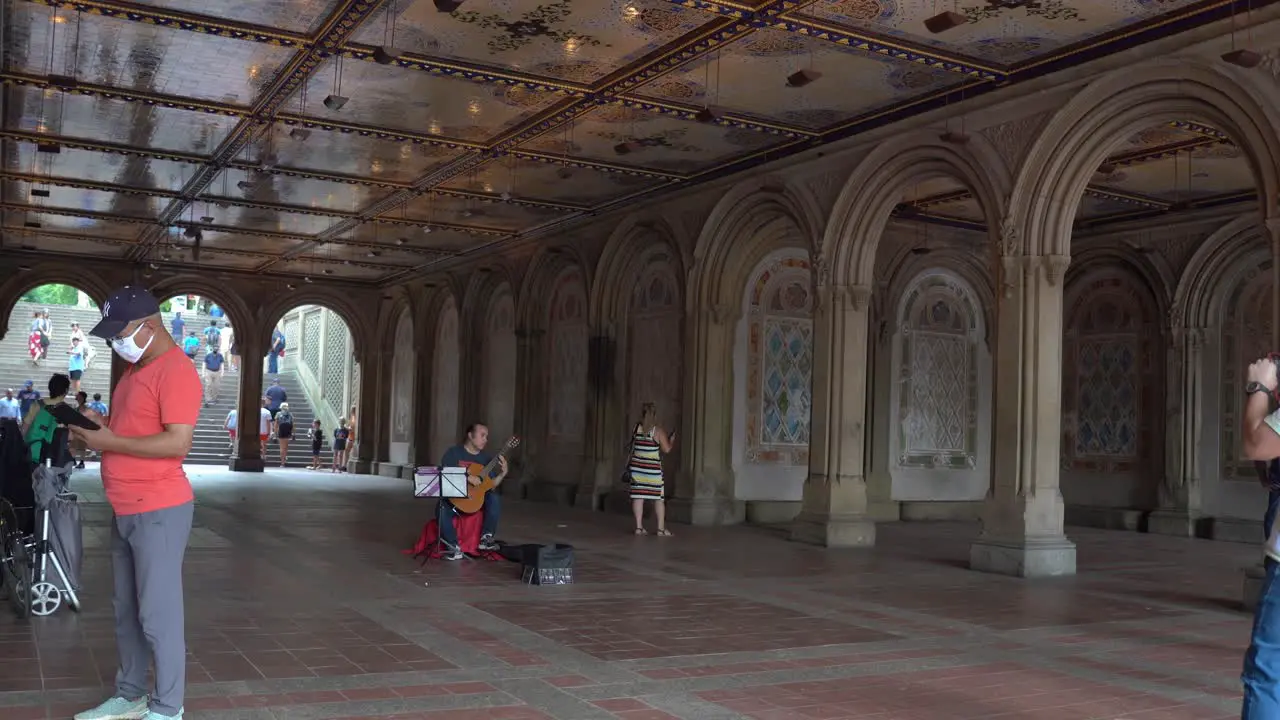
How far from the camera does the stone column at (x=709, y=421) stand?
1538 cm

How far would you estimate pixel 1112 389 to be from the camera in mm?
16891

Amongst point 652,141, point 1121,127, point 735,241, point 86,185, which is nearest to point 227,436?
point 86,185

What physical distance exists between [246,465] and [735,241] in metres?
14.3

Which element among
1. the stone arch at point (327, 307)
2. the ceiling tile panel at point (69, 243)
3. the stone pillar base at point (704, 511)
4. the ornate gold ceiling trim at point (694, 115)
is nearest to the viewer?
the ornate gold ceiling trim at point (694, 115)

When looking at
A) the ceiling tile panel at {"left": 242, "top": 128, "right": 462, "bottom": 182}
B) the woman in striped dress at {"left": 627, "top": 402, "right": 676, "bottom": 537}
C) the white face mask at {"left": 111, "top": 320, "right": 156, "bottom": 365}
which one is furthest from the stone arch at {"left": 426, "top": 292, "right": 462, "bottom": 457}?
the white face mask at {"left": 111, "top": 320, "right": 156, "bottom": 365}

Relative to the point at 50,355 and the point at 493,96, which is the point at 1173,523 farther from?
the point at 50,355

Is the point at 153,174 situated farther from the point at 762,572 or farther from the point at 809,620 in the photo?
the point at 809,620

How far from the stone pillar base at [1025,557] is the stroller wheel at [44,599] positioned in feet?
25.2

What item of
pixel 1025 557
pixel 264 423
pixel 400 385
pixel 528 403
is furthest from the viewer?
pixel 264 423

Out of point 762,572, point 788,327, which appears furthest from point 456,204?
point 762,572

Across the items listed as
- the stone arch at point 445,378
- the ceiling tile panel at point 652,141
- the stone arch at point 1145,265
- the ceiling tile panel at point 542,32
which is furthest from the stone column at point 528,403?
the ceiling tile panel at point 542,32

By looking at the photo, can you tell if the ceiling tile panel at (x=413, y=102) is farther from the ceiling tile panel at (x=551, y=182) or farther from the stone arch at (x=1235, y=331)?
the stone arch at (x=1235, y=331)

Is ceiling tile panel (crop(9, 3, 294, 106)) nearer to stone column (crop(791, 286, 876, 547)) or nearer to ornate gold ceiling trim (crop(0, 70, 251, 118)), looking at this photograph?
ornate gold ceiling trim (crop(0, 70, 251, 118))

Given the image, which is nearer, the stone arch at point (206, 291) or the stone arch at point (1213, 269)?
the stone arch at point (1213, 269)
